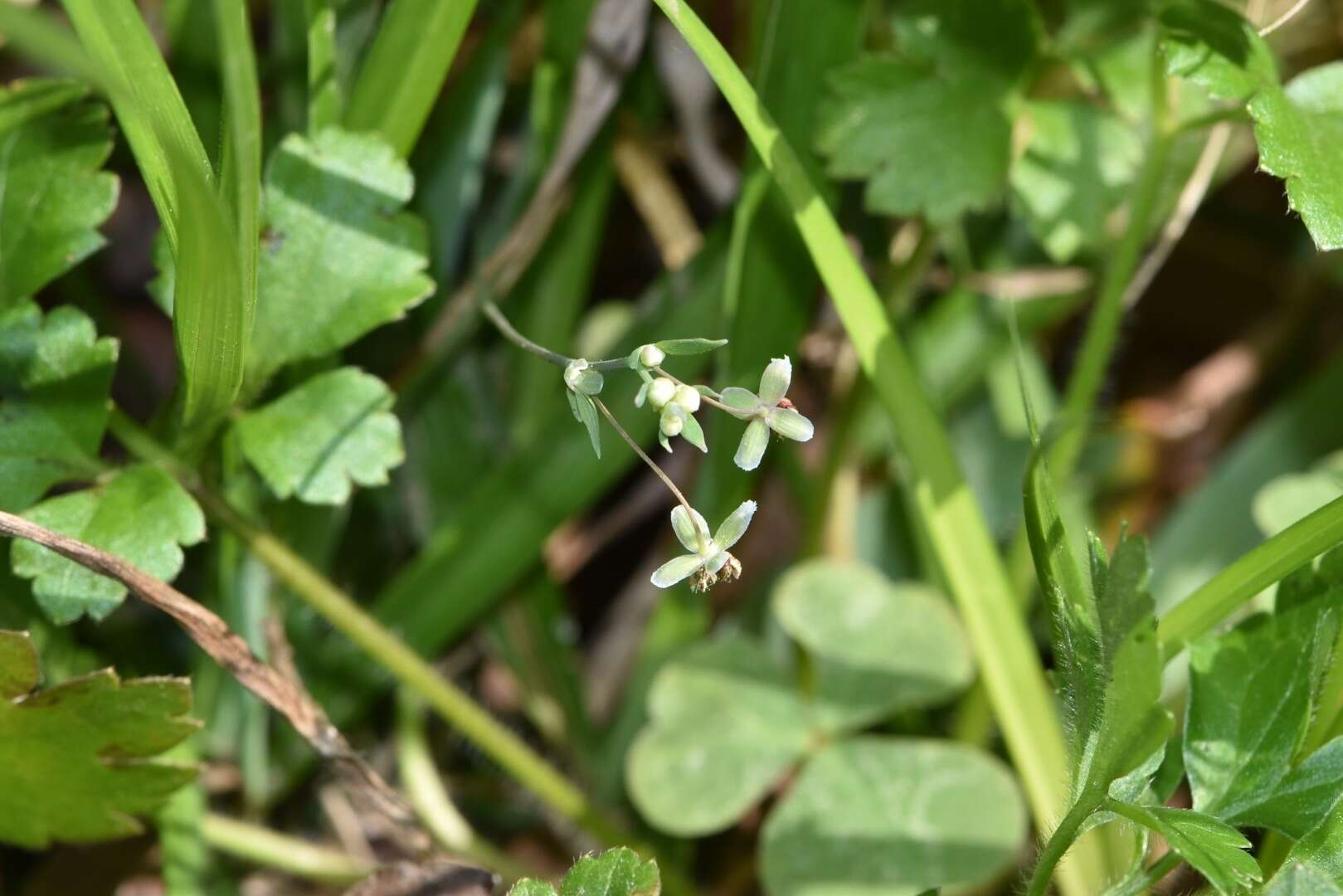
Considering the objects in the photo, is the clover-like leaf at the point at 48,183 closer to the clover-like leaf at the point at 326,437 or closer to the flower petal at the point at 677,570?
the clover-like leaf at the point at 326,437

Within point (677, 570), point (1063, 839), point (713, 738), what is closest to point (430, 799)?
point (713, 738)

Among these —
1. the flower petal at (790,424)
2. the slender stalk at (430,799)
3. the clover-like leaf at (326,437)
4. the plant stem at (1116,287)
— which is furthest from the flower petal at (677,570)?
the slender stalk at (430,799)

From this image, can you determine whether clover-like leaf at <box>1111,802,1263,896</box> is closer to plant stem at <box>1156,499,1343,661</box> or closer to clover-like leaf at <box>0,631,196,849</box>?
plant stem at <box>1156,499,1343,661</box>

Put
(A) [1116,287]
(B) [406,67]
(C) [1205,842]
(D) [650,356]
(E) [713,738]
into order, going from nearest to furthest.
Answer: (C) [1205,842] < (D) [650,356] < (B) [406,67] < (A) [1116,287] < (E) [713,738]

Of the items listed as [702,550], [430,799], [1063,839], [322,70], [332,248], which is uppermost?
[322,70]

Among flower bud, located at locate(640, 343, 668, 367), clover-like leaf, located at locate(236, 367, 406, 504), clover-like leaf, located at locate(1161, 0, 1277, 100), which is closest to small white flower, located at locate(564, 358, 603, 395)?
flower bud, located at locate(640, 343, 668, 367)

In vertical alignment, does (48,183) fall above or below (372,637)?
above

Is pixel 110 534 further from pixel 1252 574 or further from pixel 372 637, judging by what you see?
pixel 1252 574
